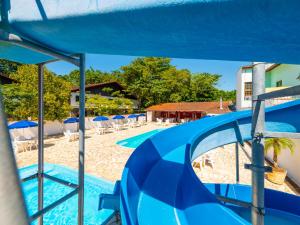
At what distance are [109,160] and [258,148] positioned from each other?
9.67 metres

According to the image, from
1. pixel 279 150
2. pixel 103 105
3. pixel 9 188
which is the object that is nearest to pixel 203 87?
pixel 103 105

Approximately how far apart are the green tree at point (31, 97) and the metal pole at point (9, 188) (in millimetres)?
17856

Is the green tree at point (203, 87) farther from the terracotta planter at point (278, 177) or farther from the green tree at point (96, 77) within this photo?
the terracotta planter at point (278, 177)

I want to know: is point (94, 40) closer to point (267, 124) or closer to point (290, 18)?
point (290, 18)

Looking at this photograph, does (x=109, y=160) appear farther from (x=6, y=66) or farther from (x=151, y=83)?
(x=6, y=66)

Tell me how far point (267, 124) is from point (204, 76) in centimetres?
4008

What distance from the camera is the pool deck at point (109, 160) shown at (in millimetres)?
9220

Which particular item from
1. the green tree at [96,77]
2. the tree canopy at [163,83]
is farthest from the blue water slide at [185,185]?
the green tree at [96,77]

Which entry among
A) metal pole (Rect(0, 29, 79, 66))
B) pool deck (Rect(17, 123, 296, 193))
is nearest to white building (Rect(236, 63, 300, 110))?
pool deck (Rect(17, 123, 296, 193))

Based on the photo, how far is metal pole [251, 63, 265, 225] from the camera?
3.26 m

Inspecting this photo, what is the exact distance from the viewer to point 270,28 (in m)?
1.43

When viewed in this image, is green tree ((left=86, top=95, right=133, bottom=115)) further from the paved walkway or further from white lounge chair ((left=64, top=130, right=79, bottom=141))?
the paved walkway

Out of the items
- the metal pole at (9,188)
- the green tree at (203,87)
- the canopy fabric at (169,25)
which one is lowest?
the metal pole at (9,188)

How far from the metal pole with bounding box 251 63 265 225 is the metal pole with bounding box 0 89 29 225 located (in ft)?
11.3
